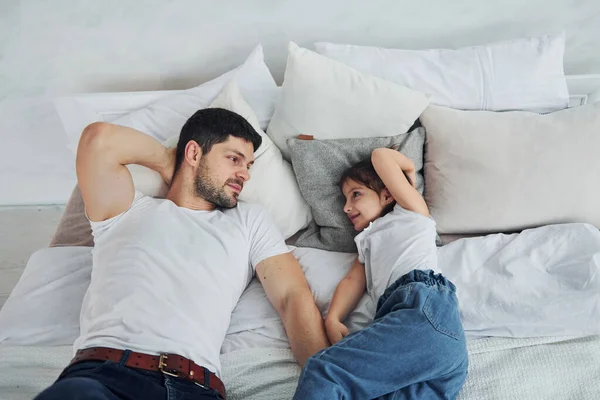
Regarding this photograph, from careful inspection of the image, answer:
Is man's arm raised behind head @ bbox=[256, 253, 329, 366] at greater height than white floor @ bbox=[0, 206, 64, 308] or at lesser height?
greater

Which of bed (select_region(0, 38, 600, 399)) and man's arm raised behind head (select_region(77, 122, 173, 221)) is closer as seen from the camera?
bed (select_region(0, 38, 600, 399))

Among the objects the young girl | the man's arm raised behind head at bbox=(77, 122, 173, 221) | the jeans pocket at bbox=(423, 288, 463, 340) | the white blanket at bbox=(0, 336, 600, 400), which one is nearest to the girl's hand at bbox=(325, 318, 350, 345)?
the young girl

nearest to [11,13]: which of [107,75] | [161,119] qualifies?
[107,75]

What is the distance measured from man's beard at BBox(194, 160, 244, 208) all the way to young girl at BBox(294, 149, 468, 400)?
0.36m

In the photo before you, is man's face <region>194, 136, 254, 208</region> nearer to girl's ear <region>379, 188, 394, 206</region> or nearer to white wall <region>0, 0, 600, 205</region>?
girl's ear <region>379, 188, 394, 206</region>

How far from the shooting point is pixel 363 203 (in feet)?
5.33

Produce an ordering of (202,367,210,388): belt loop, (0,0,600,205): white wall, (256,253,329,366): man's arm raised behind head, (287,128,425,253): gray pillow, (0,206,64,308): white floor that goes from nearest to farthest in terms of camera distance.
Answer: (202,367,210,388): belt loop → (256,253,329,366): man's arm raised behind head → (287,128,425,253): gray pillow → (0,0,600,205): white wall → (0,206,64,308): white floor

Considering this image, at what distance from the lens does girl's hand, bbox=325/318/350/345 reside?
1400 mm

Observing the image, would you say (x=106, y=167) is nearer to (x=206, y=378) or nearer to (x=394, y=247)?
(x=206, y=378)

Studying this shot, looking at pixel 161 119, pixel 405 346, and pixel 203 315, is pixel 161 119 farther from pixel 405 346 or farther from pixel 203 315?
pixel 405 346

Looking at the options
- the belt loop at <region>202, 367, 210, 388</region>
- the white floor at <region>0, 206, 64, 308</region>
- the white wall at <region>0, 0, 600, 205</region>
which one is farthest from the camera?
the white floor at <region>0, 206, 64, 308</region>

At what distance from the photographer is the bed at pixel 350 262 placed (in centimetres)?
133

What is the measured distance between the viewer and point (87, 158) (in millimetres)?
1455

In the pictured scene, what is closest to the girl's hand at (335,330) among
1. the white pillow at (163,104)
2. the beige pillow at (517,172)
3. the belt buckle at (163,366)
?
the belt buckle at (163,366)
